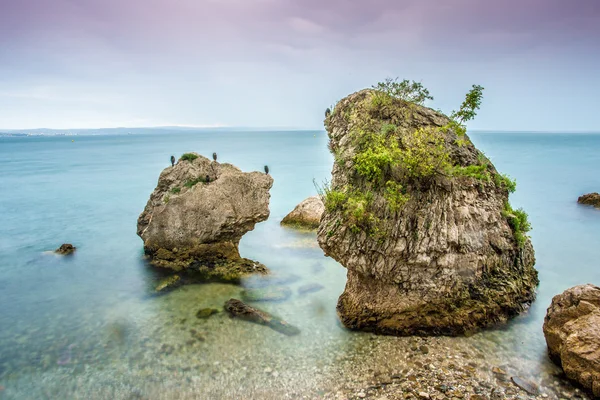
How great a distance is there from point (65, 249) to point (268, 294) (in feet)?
42.4

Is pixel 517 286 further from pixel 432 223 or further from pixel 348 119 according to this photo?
pixel 348 119

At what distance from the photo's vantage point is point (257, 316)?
1320 centimetres

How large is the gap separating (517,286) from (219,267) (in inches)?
475

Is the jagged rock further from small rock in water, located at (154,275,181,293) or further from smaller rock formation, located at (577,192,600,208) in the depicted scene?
smaller rock formation, located at (577,192,600,208)

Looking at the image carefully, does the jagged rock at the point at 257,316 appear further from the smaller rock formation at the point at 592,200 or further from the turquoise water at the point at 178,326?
the smaller rock formation at the point at 592,200

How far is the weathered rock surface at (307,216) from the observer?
2442 centimetres

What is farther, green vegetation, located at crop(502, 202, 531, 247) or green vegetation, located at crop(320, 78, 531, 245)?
green vegetation, located at crop(502, 202, 531, 247)

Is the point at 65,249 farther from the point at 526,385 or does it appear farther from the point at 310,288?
the point at 526,385

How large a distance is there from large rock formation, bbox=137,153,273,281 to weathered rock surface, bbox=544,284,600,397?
1143 centimetres

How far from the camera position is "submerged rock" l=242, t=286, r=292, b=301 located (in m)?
14.9

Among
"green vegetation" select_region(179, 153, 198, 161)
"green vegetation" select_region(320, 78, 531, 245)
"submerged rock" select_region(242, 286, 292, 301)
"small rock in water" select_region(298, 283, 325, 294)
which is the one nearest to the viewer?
"green vegetation" select_region(320, 78, 531, 245)

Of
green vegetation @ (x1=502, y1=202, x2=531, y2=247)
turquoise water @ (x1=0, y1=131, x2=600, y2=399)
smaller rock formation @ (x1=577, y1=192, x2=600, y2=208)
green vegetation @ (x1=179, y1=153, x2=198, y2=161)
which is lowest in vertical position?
turquoise water @ (x1=0, y1=131, x2=600, y2=399)

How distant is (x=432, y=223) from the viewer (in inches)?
456

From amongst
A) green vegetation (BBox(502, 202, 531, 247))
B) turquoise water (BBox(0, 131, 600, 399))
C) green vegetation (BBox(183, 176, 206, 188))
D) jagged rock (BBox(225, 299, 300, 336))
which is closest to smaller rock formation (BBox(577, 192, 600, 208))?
turquoise water (BBox(0, 131, 600, 399))
